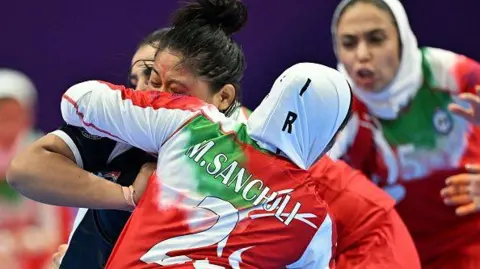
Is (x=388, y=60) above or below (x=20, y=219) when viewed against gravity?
above

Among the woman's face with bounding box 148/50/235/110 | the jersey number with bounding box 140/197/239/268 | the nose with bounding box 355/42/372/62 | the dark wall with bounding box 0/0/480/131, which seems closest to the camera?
the jersey number with bounding box 140/197/239/268

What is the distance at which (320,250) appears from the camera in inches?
48.9

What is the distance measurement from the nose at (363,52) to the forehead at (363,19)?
35mm

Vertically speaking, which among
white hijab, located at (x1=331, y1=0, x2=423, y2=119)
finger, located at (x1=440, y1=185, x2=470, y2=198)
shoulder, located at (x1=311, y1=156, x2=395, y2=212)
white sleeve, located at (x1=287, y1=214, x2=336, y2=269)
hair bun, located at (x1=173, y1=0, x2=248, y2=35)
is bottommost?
finger, located at (x1=440, y1=185, x2=470, y2=198)

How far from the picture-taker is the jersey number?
1174 mm

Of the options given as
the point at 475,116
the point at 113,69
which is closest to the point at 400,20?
the point at 475,116

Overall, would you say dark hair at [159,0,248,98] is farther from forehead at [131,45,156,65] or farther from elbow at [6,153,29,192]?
elbow at [6,153,29,192]

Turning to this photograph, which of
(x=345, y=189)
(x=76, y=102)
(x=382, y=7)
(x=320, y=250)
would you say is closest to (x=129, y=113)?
(x=76, y=102)

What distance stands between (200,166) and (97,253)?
9.6 inches

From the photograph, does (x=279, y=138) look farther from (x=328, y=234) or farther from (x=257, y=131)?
(x=328, y=234)

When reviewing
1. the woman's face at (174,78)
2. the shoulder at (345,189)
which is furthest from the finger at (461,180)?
the woman's face at (174,78)

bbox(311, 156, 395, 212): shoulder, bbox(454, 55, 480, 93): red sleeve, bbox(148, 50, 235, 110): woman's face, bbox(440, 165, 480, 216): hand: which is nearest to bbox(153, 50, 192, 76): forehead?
bbox(148, 50, 235, 110): woman's face

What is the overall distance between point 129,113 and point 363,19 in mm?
1016

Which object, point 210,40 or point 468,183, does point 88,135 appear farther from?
point 468,183
